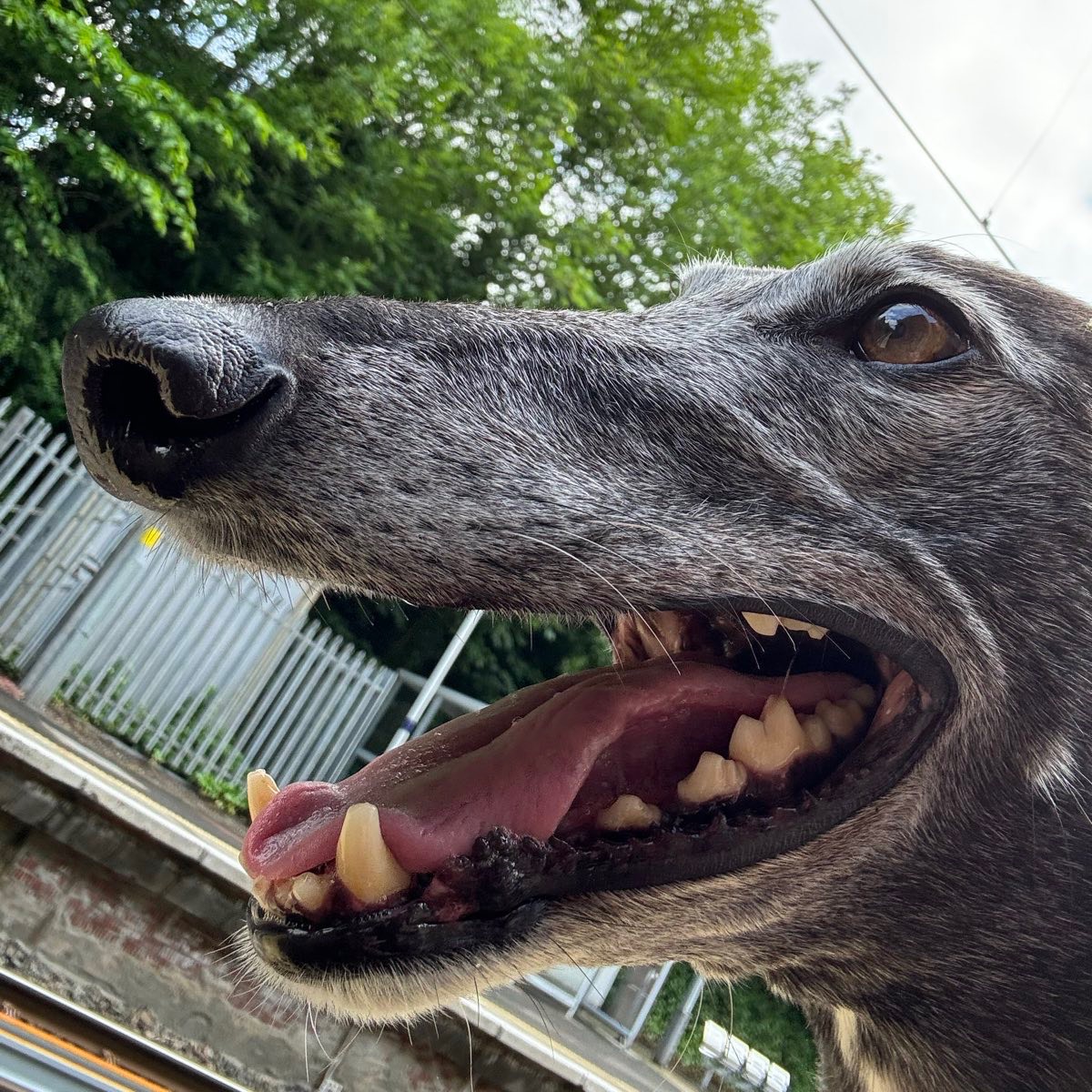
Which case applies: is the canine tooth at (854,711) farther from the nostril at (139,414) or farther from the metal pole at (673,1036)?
the metal pole at (673,1036)

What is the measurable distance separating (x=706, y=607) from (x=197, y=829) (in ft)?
18.1

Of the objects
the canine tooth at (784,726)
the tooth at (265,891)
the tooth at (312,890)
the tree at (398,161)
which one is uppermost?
the tree at (398,161)

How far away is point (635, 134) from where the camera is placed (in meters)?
13.1

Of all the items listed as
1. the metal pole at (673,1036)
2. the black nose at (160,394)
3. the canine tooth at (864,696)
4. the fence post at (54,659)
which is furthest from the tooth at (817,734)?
the metal pole at (673,1036)

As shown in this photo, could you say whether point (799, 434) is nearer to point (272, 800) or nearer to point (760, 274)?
point (760, 274)

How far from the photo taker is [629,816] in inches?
75.0

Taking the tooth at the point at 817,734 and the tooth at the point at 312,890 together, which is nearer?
the tooth at the point at 312,890

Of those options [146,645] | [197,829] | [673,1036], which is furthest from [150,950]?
[673,1036]

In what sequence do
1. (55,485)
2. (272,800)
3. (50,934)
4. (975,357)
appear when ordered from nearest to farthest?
(272,800), (975,357), (50,934), (55,485)

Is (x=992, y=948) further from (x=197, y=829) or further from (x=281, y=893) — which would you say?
(x=197, y=829)

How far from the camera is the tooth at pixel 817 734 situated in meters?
2.05

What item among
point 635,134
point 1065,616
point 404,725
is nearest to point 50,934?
point 1065,616

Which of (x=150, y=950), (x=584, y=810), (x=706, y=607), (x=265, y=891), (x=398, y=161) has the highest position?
(x=398, y=161)

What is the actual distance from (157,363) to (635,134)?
13.0 metres
